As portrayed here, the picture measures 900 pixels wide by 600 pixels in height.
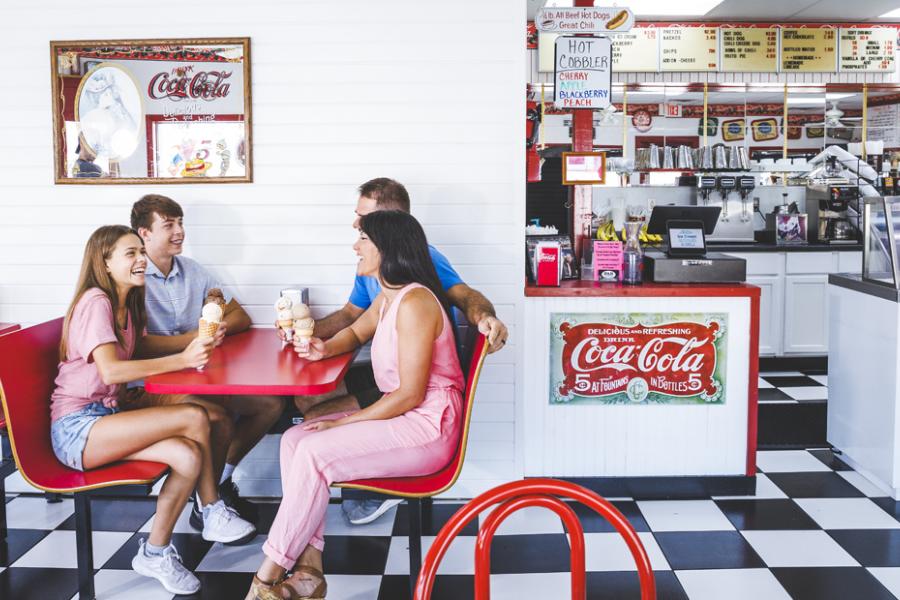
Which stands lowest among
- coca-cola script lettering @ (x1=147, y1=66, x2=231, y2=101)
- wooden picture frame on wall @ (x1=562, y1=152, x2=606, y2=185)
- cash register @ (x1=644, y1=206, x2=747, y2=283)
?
cash register @ (x1=644, y1=206, x2=747, y2=283)

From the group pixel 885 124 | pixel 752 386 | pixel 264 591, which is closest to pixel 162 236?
pixel 264 591

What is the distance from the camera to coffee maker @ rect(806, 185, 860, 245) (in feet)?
24.1

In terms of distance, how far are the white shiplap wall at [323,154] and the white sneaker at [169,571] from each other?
102cm

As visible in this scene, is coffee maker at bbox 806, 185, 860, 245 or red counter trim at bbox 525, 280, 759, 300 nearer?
red counter trim at bbox 525, 280, 759, 300

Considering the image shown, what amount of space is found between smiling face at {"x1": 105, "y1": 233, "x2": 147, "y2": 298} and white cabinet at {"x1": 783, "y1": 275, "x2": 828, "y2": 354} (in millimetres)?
5405

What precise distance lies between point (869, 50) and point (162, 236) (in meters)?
7.64

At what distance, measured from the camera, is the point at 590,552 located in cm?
344

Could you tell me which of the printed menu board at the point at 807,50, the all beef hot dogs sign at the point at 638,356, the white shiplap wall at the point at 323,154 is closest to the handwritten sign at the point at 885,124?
the printed menu board at the point at 807,50

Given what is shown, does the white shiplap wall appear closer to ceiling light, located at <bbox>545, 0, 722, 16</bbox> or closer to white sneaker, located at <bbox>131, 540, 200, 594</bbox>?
white sneaker, located at <bbox>131, 540, 200, 594</bbox>

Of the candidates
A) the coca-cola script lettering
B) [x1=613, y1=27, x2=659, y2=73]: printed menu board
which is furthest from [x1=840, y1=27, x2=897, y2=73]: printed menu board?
the coca-cola script lettering

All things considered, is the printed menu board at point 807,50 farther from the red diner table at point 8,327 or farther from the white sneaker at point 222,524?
the red diner table at point 8,327

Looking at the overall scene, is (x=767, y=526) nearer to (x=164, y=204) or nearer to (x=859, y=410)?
(x=859, y=410)

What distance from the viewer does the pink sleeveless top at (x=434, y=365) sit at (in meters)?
2.96

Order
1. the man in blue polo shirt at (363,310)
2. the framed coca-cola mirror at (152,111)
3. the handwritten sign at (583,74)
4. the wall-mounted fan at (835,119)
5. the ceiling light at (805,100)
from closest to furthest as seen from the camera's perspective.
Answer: the man in blue polo shirt at (363,310) < the framed coca-cola mirror at (152,111) < the handwritten sign at (583,74) < the wall-mounted fan at (835,119) < the ceiling light at (805,100)
